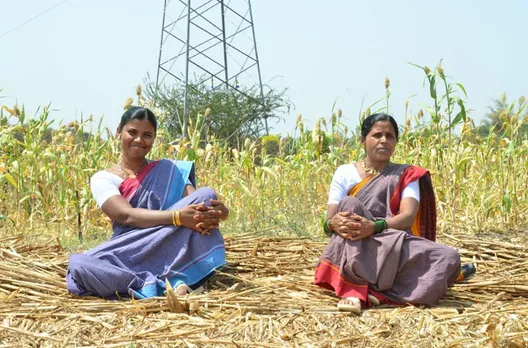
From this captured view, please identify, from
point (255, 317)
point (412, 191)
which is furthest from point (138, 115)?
point (412, 191)

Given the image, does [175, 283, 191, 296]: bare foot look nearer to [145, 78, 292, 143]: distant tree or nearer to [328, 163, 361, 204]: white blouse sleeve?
[328, 163, 361, 204]: white blouse sleeve

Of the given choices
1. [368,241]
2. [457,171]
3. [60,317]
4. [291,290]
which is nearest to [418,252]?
[368,241]

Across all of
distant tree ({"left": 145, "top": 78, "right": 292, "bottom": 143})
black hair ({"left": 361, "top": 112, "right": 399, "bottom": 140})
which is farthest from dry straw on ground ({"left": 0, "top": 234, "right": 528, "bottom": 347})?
distant tree ({"left": 145, "top": 78, "right": 292, "bottom": 143})

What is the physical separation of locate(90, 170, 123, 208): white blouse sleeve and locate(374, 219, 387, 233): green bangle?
1305 mm

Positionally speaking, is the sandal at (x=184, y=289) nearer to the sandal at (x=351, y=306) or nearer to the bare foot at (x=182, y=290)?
the bare foot at (x=182, y=290)

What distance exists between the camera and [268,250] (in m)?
4.35

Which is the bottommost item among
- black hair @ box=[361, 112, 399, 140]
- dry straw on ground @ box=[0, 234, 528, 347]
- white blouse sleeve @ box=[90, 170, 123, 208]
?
dry straw on ground @ box=[0, 234, 528, 347]

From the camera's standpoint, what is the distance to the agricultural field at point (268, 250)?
8.84ft

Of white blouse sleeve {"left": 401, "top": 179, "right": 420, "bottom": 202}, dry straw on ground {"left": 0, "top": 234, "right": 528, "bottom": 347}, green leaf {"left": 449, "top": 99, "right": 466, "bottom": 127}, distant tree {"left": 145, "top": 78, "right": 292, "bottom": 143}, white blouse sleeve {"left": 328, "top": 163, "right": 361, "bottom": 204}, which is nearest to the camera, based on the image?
dry straw on ground {"left": 0, "top": 234, "right": 528, "bottom": 347}

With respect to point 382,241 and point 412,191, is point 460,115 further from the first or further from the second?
point 382,241

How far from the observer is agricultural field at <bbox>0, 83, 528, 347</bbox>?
106 inches

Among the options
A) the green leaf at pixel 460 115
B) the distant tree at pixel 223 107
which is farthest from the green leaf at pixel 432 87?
the distant tree at pixel 223 107

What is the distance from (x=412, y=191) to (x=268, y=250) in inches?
45.7

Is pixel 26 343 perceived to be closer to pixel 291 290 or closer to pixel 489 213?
pixel 291 290
